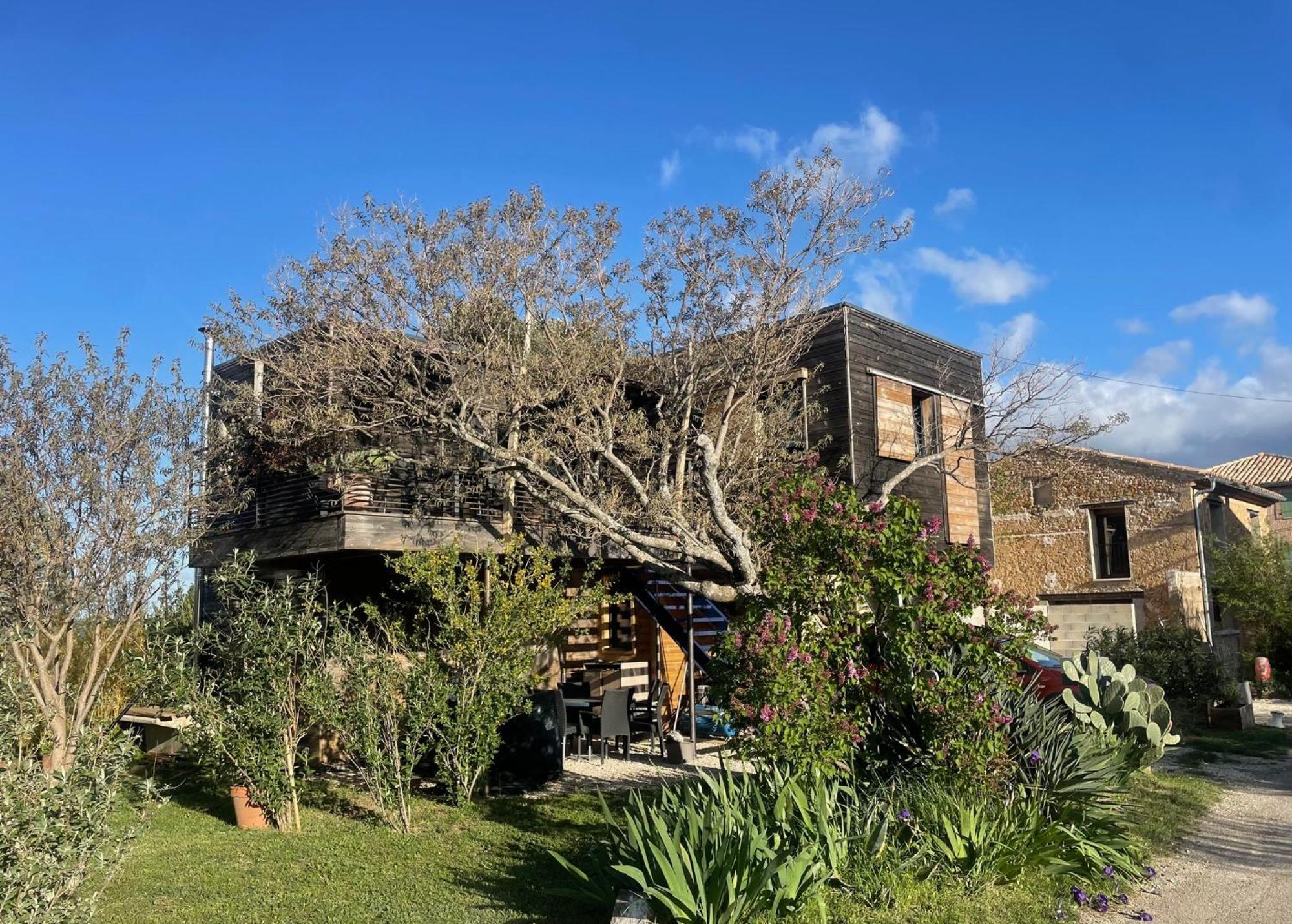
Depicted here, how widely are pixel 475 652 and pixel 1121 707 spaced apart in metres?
5.80

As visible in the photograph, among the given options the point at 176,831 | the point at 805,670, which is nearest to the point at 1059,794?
the point at 805,670

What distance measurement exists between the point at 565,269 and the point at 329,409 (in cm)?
330

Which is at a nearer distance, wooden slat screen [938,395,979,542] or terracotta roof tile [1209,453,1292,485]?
wooden slat screen [938,395,979,542]

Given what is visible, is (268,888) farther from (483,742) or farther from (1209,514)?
(1209,514)

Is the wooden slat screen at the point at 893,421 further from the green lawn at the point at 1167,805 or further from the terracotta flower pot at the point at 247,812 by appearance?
the terracotta flower pot at the point at 247,812

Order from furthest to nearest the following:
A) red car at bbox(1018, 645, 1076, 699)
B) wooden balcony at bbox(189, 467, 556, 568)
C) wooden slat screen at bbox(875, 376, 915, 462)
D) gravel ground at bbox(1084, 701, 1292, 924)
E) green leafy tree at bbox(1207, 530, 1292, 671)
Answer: green leafy tree at bbox(1207, 530, 1292, 671) → wooden slat screen at bbox(875, 376, 915, 462) → wooden balcony at bbox(189, 467, 556, 568) → red car at bbox(1018, 645, 1076, 699) → gravel ground at bbox(1084, 701, 1292, 924)

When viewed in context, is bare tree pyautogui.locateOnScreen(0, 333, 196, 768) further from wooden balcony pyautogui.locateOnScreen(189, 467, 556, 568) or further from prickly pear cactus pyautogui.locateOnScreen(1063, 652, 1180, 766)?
prickly pear cactus pyautogui.locateOnScreen(1063, 652, 1180, 766)

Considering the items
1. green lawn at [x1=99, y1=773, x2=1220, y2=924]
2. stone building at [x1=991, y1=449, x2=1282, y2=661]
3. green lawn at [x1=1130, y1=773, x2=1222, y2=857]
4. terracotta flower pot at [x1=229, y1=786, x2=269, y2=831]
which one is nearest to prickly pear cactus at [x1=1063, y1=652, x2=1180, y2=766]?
green lawn at [x1=1130, y1=773, x2=1222, y2=857]

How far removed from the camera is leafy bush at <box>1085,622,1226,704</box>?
1520cm

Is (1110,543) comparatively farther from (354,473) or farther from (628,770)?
(354,473)

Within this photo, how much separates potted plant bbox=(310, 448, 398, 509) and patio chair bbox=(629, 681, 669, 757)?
4451mm

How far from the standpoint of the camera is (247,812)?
883cm

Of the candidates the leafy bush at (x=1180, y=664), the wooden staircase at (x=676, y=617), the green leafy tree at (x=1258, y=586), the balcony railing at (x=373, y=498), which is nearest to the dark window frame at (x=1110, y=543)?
the green leafy tree at (x=1258, y=586)

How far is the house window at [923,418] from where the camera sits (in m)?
17.6
